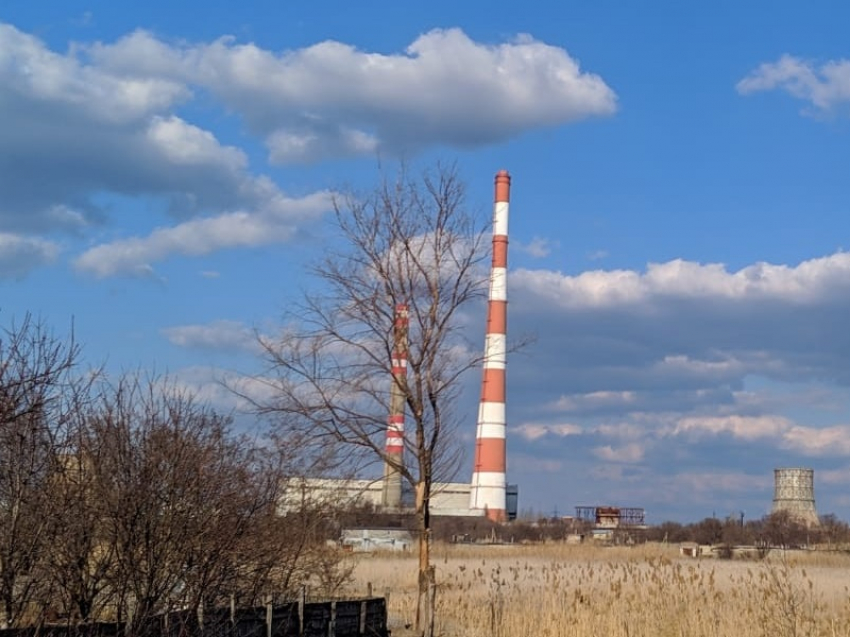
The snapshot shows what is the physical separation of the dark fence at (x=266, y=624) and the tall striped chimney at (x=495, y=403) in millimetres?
34476

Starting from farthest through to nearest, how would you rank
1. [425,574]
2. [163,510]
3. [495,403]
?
[495,403]
[425,574]
[163,510]

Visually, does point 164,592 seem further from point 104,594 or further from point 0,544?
point 0,544

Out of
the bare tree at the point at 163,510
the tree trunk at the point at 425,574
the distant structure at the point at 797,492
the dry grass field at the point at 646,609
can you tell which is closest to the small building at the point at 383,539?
the dry grass field at the point at 646,609

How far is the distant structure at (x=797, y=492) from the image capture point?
74.6 metres

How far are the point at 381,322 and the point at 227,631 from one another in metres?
5.44

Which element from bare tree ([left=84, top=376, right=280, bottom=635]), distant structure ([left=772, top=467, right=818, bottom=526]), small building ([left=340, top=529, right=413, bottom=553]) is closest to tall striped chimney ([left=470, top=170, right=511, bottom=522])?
small building ([left=340, top=529, right=413, bottom=553])

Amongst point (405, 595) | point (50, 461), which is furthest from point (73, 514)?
point (405, 595)

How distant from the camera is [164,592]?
10.2 m

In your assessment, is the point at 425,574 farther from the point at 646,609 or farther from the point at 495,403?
the point at 495,403

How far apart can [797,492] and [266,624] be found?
224ft

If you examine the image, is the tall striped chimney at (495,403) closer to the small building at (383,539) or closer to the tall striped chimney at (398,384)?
the small building at (383,539)

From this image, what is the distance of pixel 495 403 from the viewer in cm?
5297

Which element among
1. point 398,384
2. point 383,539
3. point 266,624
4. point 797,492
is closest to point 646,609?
point 398,384

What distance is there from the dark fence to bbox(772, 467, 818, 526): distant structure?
210 feet
